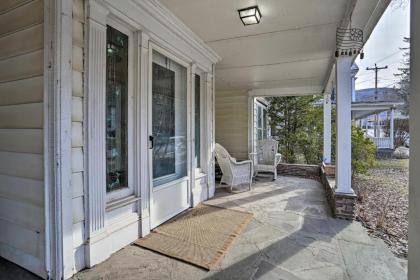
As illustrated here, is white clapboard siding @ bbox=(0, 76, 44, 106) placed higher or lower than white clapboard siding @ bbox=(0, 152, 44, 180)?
higher

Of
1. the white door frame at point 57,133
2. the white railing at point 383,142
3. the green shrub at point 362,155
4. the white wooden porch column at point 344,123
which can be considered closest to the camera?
the white door frame at point 57,133

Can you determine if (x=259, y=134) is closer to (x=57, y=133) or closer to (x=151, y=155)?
(x=151, y=155)

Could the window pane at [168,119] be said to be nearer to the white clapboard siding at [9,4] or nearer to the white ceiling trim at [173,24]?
the white ceiling trim at [173,24]

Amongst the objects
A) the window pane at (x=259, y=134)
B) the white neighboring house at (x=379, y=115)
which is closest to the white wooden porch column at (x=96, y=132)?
the window pane at (x=259, y=134)

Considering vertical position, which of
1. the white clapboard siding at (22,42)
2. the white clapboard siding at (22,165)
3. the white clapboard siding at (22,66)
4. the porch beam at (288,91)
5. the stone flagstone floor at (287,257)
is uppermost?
the porch beam at (288,91)

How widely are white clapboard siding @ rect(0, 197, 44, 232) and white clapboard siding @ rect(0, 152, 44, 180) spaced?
0.80 ft

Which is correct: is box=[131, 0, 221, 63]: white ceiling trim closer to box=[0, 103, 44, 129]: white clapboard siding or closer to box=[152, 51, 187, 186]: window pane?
box=[152, 51, 187, 186]: window pane

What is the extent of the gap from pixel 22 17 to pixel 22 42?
21 centimetres

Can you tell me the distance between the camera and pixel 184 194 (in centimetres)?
358

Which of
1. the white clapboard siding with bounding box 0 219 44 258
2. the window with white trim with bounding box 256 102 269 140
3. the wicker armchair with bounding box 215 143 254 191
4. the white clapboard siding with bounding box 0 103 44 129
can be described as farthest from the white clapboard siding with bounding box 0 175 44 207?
the window with white trim with bounding box 256 102 269 140

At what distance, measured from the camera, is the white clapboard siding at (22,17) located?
187cm

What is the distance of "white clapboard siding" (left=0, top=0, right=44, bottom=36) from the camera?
1865 millimetres

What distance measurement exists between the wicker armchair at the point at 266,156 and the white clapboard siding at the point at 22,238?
5.05 metres

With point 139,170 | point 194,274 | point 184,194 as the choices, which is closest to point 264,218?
point 184,194
